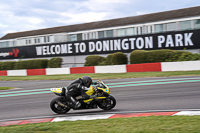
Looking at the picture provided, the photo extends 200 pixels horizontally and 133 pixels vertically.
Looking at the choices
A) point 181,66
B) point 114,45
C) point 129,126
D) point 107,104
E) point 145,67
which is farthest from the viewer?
point 114,45

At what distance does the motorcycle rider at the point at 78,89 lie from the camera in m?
7.84

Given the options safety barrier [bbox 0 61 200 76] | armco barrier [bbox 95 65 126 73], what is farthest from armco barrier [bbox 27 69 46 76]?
armco barrier [bbox 95 65 126 73]

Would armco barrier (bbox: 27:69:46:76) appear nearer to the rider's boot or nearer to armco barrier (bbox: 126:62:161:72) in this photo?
armco barrier (bbox: 126:62:161:72)

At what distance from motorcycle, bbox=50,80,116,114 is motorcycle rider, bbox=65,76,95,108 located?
0.11m

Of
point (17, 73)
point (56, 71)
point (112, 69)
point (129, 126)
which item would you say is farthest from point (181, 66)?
point (17, 73)

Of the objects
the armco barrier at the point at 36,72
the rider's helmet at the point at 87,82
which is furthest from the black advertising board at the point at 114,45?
the rider's helmet at the point at 87,82

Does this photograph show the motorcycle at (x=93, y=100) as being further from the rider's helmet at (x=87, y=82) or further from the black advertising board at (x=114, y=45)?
the black advertising board at (x=114, y=45)

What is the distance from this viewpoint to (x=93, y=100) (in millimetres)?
7918

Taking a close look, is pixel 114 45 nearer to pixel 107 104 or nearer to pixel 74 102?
pixel 107 104

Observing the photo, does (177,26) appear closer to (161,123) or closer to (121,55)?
(121,55)

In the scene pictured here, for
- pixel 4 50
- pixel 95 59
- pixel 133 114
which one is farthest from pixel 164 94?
pixel 4 50

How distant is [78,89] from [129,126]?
8.76 feet

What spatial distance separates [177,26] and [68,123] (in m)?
27.7

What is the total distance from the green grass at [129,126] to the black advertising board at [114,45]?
17883mm
